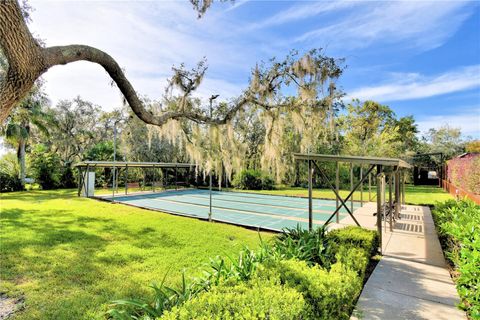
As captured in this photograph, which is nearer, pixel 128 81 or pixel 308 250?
pixel 128 81

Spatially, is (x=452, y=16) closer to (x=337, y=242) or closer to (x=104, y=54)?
(x=337, y=242)

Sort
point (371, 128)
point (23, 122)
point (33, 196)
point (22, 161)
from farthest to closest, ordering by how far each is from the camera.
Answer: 1. point (371, 128)
2. point (23, 122)
3. point (22, 161)
4. point (33, 196)

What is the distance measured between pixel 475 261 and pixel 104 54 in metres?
4.52

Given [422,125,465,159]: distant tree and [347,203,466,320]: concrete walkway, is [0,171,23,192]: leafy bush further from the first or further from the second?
[422,125,465,159]: distant tree

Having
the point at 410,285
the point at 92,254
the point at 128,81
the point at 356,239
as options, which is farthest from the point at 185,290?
the point at 92,254

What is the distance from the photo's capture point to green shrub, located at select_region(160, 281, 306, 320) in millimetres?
1806

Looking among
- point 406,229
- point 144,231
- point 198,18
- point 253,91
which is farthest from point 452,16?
point 144,231

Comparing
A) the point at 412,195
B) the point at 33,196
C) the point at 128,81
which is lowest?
the point at 33,196

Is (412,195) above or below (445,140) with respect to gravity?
below

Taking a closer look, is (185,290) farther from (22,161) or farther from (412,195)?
(22,161)

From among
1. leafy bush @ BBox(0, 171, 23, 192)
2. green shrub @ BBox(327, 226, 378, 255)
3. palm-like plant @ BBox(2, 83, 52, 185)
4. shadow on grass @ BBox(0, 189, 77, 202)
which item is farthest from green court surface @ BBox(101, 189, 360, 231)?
leafy bush @ BBox(0, 171, 23, 192)

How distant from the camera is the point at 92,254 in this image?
5340mm

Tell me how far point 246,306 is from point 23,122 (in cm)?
2260

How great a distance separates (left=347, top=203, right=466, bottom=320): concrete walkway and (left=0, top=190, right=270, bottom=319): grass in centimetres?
279
